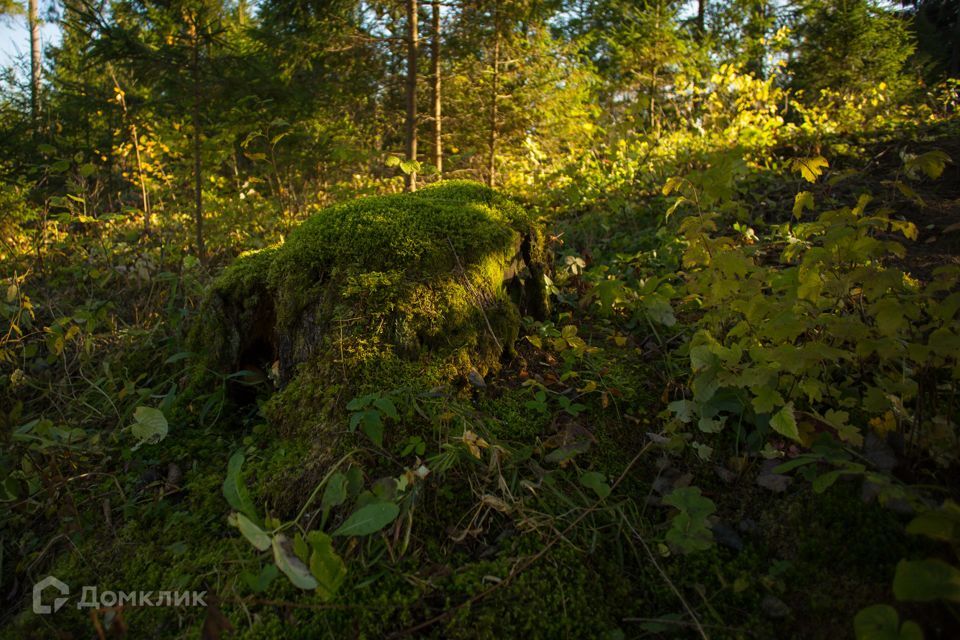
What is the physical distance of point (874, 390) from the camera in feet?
5.59

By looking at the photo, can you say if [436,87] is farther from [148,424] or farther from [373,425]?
[373,425]

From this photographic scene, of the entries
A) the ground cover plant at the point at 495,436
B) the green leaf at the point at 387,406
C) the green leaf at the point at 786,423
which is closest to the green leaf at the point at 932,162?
the ground cover plant at the point at 495,436

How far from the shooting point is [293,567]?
1279 millimetres

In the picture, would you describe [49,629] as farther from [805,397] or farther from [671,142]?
[671,142]

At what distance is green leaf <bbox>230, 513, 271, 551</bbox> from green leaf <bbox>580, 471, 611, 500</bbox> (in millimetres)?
1028

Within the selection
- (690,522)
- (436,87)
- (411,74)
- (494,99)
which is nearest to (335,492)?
(690,522)

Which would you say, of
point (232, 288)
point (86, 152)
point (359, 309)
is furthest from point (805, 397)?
point (86, 152)

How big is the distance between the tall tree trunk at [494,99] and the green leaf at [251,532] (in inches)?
244

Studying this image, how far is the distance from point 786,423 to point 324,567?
1486 millimetres

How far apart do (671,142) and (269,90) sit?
4908 mm

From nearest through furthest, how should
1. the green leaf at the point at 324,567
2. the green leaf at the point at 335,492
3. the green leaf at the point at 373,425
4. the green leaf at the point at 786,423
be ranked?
the green leaf at the point at 324,567
the green leaf at the point at 335,492
the green leaf at the point at 786,423
the green leaf at the point at 373,425

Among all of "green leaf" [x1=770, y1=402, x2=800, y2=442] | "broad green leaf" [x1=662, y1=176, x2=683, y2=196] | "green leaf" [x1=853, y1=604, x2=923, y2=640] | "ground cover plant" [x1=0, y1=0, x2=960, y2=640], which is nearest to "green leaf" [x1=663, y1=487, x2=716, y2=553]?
"ground cover plant" [x1=0, y1=0, x2=960, y2=640]

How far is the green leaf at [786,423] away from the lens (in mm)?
1662

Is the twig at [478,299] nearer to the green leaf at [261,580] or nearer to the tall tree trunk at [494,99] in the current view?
the green leaf at [261,580]
